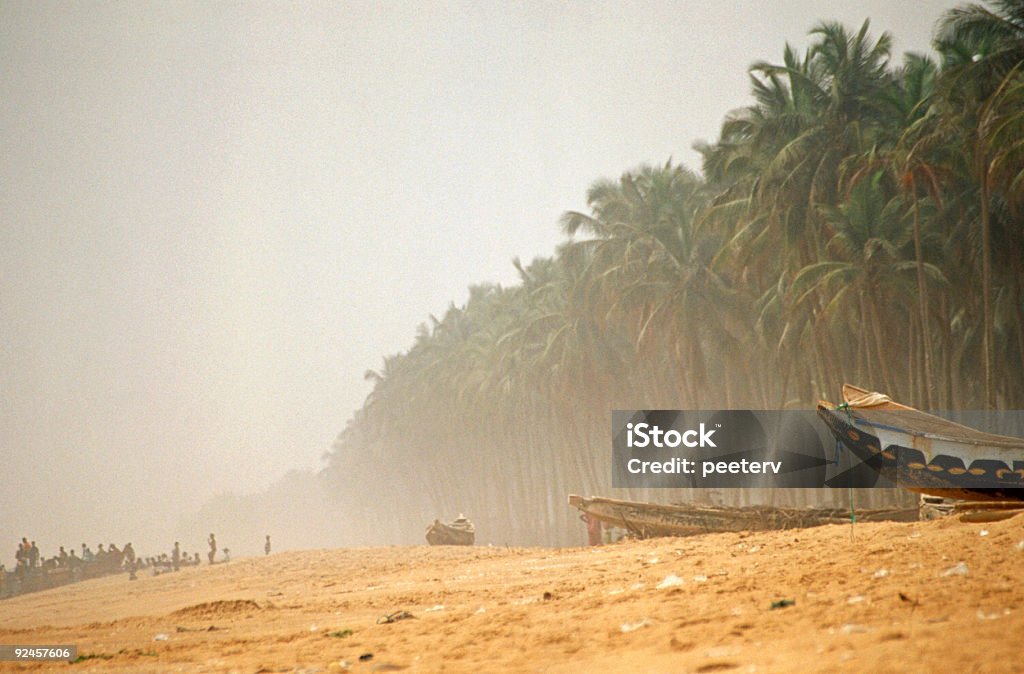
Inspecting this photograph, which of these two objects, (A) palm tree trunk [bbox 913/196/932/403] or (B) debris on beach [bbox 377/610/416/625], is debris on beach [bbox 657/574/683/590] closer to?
(B) debris on beach [bbox 377/610/416/625]

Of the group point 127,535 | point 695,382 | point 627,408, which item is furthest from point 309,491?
point 695,382

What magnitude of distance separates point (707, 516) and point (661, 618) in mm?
12113

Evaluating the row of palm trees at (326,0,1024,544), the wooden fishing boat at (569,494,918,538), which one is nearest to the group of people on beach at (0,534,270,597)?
the wooden fishing boat at (569,494,918,538)

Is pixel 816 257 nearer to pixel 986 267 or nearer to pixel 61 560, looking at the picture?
pixel 986 267

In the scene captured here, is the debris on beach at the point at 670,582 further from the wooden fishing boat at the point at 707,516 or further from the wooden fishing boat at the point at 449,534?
the wooden fishing boat at the point at 449,534

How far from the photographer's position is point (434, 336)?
74375 millimetres

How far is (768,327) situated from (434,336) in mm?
44257

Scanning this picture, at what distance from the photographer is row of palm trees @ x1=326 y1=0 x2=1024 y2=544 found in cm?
2317

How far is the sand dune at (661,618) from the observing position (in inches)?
226

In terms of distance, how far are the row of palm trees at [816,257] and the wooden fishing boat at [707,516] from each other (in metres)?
8.06

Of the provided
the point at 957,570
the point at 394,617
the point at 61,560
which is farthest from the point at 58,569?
the point at 957,570

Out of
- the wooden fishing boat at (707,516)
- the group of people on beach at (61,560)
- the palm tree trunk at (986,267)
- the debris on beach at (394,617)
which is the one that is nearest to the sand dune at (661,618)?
the debris on beach at (394,617)

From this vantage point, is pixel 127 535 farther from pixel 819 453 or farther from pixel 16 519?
pixel 819 453

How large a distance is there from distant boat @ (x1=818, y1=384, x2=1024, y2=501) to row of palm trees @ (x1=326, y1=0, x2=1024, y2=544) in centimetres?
933
